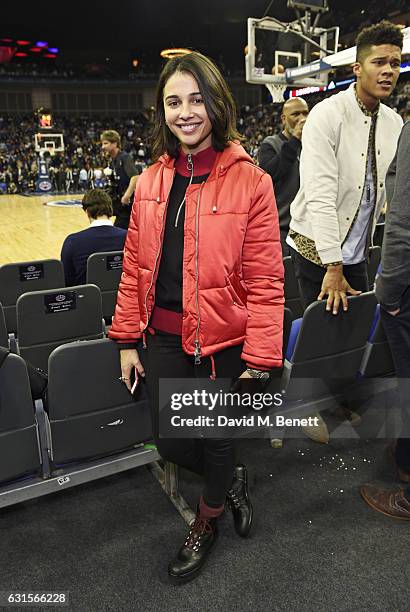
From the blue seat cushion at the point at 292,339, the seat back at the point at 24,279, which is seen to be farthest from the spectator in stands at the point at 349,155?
the seat back at the point at 24,279

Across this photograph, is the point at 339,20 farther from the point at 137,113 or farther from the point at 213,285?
the point at 213,285

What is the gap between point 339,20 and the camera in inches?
707

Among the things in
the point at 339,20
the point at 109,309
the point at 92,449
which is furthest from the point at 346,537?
the point at 339,20

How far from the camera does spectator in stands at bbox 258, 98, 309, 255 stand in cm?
299

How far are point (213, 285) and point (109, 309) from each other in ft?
7.39

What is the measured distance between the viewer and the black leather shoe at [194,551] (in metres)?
1.46

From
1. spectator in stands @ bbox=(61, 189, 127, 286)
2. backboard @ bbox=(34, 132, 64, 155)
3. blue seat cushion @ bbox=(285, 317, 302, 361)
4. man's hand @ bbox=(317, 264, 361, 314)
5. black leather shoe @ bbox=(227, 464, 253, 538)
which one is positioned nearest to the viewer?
black leather shoe @ bbox=(227, 464, 253, 538)

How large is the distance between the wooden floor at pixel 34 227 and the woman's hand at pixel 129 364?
16.9 ft

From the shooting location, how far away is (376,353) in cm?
221

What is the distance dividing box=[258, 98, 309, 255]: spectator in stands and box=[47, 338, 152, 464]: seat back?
1.97 meters

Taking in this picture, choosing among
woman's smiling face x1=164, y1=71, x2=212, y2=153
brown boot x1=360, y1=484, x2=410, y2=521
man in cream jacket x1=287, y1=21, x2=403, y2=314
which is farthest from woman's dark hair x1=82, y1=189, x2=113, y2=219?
brown boot x1=360, y1=484, x2=410, y2=521

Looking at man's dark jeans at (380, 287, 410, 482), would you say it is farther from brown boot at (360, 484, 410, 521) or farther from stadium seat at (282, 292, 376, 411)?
stadium seat at (282, 292, 376, 411)

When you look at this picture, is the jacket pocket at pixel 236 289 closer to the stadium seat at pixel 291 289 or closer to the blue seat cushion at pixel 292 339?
the blue seat cushion at pixel 292 339

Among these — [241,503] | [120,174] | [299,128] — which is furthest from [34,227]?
[241,503]
